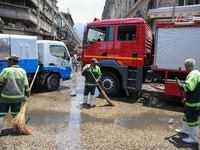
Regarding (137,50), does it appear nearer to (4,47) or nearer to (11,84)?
(11,84)

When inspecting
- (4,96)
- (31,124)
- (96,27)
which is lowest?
(31,124)

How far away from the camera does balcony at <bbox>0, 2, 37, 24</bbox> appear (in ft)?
62.2

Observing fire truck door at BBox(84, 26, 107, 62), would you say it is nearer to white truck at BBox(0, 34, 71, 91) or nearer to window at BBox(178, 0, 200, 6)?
white truck at BBox(0, 34, 71, 91)

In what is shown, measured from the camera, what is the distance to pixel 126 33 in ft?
20.2

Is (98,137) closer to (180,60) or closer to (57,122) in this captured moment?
(57,122)

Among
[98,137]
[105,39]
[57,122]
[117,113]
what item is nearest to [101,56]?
[105,39]

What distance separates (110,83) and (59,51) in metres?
3.26

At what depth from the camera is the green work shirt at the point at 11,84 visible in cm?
332

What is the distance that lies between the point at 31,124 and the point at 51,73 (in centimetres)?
385

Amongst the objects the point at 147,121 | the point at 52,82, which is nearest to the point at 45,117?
the point at 147,121

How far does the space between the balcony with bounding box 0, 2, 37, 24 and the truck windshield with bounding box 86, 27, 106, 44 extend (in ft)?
57.4

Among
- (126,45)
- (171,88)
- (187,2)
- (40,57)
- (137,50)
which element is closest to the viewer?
(171,88)

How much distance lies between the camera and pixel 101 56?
6.61 m

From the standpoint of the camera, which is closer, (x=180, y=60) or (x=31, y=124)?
(x=31, y=124)
